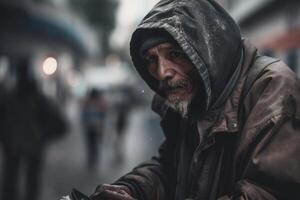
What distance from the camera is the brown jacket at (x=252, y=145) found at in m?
2.03

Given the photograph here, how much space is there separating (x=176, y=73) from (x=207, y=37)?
19 cm

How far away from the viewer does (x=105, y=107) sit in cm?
1354

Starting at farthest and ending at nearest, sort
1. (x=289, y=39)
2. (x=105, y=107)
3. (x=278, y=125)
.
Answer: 1. (x=105, y=107)
2. (x=289, y=39)
3. (x=278, y=125)

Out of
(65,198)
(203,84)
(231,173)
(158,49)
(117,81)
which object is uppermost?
(158,49)

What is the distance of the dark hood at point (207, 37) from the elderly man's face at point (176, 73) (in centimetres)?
9

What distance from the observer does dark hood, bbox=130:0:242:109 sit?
223 cm

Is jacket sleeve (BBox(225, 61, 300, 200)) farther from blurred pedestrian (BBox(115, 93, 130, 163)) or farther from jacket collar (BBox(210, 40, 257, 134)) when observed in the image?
blurred pedestrian (BBox(115, 93, 130, 163))

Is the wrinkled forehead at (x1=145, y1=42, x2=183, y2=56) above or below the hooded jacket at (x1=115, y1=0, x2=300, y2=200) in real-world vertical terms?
above

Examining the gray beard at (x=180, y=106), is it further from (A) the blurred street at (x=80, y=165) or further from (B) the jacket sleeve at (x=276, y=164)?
(A) the blurred street at (x=80, y=165)

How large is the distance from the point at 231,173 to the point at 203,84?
33cm

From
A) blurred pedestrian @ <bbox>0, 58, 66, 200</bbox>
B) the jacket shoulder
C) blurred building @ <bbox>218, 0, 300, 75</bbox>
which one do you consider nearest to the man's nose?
the jacket shoulder

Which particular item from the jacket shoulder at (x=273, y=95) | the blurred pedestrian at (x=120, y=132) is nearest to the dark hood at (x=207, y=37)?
the jacket shoulder at (x=273, y=95)

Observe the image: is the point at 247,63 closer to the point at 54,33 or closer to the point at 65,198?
the point at 65,198

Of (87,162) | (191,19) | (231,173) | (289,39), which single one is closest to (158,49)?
(191,19)
